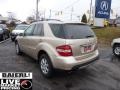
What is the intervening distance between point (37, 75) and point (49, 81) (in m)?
0.72

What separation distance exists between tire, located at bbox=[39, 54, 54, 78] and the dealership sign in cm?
665

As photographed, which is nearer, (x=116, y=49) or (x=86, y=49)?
(x=86, y=49)

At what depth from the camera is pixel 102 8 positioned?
1176 centimetres

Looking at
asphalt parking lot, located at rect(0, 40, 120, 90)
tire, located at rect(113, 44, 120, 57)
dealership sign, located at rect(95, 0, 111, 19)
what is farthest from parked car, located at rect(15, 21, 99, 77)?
dealership sign, located at rect(95, 0, 111, 19)

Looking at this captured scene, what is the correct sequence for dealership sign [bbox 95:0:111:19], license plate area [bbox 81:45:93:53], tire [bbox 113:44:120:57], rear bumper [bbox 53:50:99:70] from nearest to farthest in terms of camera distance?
rear bumper [bbox 53:50:99:70], license plate area [bbox 81:45:93:53], tire [bbox 113:44:120:57], dealership sign [bbox 95:0:111:19]

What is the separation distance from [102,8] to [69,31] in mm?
6900

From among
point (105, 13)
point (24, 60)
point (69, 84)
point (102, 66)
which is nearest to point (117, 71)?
point (102, 66)

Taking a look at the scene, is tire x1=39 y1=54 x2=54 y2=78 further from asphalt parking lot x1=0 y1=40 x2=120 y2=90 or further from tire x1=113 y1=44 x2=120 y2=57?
tire x1=113 y1=44 x2=120 y2=57

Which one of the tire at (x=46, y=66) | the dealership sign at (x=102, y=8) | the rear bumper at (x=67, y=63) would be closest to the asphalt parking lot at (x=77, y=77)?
the tire at (x=46, y=66)

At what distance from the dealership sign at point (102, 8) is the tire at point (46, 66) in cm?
665

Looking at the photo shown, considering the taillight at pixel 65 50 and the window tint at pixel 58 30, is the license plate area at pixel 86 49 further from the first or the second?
the window tint at pixel 58 30

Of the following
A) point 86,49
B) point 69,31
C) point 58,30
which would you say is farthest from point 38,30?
point 86,49

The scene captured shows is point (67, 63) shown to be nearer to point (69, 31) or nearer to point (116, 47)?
point (69, 31)

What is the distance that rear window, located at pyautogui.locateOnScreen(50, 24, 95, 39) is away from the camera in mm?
5477
